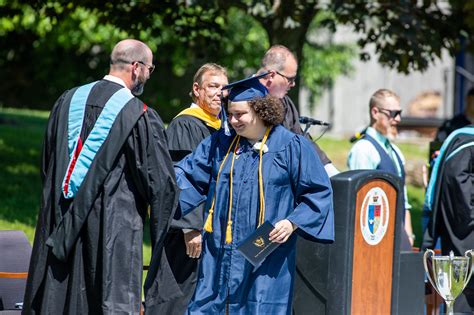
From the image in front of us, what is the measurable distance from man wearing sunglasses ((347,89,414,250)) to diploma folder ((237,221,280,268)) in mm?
2111

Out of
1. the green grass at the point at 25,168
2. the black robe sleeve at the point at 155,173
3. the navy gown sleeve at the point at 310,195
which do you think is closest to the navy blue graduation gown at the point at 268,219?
the navy gown sleeve at the point at 310,195

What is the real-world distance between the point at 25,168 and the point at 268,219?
26.4 feet

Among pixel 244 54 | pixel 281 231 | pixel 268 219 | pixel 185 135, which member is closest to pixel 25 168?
pixel 185 135

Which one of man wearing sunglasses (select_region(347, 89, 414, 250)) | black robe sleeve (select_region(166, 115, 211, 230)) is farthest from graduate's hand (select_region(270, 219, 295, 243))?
man wearing sunglasses (select_region(347, 89, 414, 250))

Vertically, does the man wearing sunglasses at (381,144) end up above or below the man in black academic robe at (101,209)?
above

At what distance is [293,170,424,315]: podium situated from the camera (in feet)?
19.5

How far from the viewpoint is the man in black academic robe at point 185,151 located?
5.91 meters

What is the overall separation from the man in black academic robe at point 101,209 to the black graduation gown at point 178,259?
62 centimetres

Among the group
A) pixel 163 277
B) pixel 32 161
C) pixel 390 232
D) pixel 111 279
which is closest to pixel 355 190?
pixel 390 232

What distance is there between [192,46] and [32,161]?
315 centimetres

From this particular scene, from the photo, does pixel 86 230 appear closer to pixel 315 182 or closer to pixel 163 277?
pixel 163 277

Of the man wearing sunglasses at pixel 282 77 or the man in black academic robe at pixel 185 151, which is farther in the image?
the man wearing sunglasses at pixel 282 77

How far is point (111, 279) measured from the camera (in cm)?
515

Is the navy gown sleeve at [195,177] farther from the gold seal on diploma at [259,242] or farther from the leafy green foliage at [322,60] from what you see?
the leafy green foliage at [322,60]
